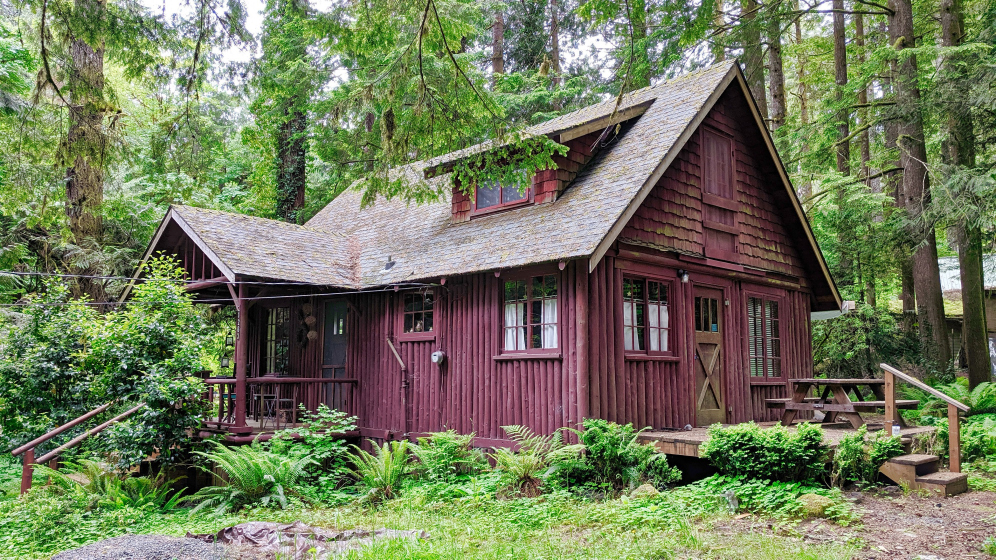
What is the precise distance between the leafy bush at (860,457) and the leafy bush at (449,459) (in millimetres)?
4514

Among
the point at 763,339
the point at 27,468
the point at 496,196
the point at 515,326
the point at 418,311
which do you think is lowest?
the point at 27,468

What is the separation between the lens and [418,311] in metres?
12.2

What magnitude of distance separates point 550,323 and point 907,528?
5.09 m

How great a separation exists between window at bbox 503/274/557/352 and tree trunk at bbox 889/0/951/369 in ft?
29.8

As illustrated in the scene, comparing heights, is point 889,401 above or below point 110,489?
above

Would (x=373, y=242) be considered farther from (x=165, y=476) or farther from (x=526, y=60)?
(x=526, y=60)

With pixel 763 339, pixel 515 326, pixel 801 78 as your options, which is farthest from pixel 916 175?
pixel 801 78

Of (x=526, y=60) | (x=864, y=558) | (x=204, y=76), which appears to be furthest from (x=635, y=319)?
(x=526, y=60)

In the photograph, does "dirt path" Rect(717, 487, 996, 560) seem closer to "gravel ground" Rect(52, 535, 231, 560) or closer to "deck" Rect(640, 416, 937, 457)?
"deck" Rect(640, 416, 937, 457)

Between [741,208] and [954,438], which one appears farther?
[741,208]

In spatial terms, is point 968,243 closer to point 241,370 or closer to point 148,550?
point 241,370

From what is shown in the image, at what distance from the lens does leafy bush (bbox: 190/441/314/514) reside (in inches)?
361

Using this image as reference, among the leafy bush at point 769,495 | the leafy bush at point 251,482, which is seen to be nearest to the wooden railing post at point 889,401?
the leafy bush at point 769,495

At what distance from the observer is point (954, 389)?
13750mm
